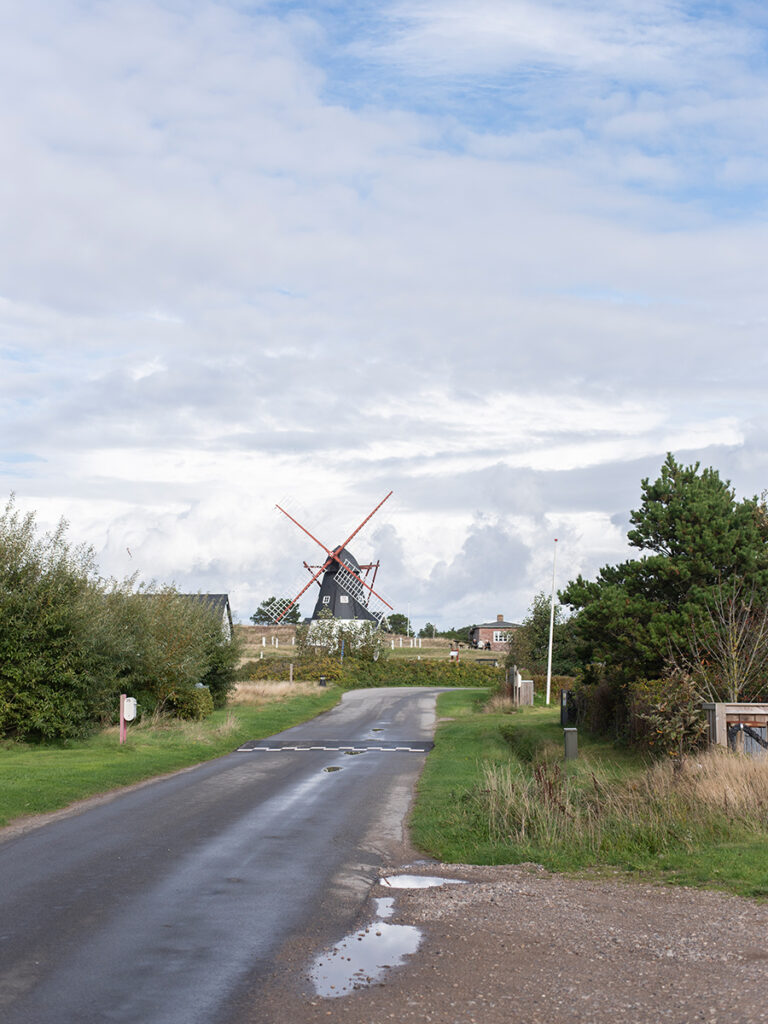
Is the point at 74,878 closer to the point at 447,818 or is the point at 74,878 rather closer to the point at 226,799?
the point at 447,818

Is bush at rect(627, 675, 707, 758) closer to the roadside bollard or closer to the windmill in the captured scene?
the roadside bollard

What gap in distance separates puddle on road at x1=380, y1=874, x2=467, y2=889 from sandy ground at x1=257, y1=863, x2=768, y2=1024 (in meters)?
0.47

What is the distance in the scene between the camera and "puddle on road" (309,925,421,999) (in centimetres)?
720

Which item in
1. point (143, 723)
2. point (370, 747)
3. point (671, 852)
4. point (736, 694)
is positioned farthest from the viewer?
point (143, 723)

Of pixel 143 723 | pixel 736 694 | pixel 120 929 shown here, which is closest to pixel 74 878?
pixel 120 929

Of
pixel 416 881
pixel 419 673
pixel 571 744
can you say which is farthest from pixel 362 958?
pixel 419 673

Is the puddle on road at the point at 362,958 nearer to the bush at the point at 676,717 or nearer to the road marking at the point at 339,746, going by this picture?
the bush at the point at 676,717

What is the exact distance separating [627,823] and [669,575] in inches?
754

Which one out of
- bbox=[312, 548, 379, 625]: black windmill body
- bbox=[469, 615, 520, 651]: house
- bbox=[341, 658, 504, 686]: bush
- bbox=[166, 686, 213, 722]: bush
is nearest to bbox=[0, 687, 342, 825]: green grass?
bbox=[166, 686, 213, 722]: bush

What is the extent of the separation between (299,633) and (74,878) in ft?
252

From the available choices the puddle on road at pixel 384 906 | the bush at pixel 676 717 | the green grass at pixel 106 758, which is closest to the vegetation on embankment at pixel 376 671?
the green grass at pixel 106 758

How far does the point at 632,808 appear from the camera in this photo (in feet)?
45.8

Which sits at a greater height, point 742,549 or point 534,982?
point 742,549

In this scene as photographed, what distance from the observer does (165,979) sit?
7254 mm
